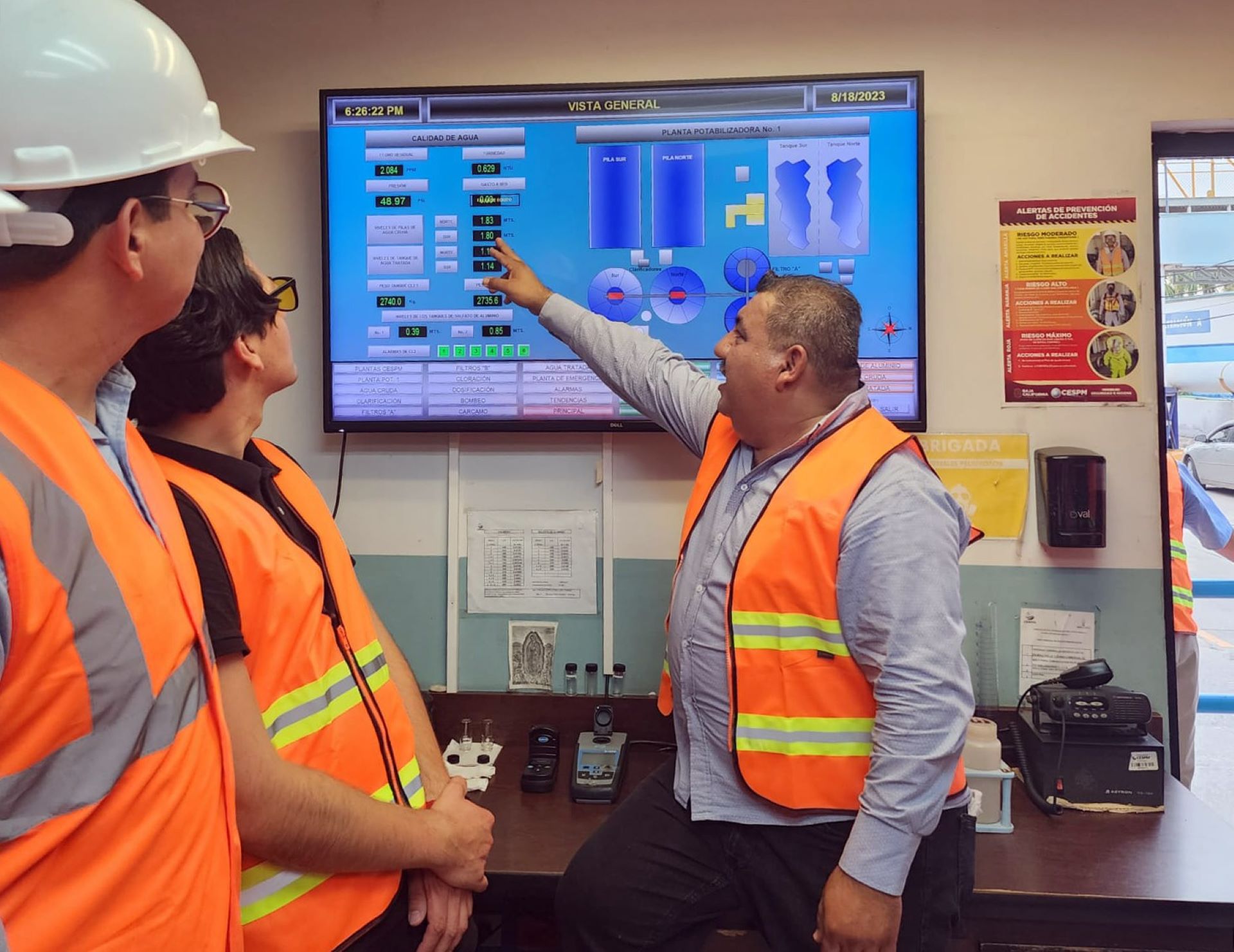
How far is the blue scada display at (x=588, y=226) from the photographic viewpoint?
212 cm

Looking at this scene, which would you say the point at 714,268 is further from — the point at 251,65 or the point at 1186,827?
the point at 1186,827

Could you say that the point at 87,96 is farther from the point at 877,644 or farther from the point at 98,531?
the point at 877,644

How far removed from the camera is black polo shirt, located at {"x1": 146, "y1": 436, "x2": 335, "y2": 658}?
1086 millimetres

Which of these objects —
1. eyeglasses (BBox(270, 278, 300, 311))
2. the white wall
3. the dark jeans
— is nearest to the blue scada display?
the white wall

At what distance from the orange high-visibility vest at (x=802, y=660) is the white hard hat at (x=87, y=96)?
1.08 metres

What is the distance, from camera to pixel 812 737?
153 cm

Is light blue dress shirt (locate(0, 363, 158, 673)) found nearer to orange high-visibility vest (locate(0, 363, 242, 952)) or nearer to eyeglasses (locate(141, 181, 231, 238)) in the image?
orange high-visibility vest (locate(0, 363, 242, 952))

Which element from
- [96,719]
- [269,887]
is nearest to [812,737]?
Answer: [269,887]

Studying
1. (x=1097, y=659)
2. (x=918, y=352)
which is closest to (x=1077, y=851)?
(x=1097, y=659)

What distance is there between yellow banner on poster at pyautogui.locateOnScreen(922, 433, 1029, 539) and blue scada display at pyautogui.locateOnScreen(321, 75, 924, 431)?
152 millimetres

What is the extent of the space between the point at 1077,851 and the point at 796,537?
910 millimetres

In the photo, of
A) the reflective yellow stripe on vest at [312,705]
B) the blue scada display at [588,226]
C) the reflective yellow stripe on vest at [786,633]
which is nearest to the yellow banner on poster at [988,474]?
the blue scada display at [588,226]

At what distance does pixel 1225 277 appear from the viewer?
2.34m

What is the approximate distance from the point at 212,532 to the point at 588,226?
1346 millimetres
